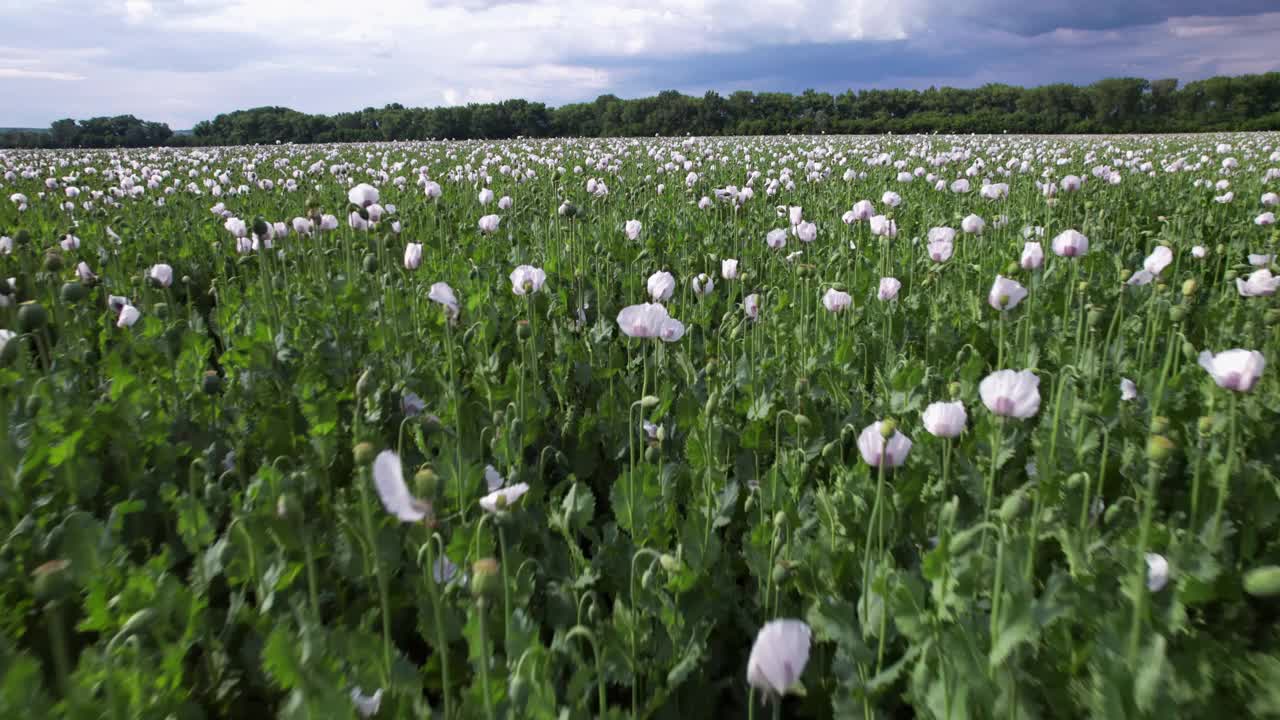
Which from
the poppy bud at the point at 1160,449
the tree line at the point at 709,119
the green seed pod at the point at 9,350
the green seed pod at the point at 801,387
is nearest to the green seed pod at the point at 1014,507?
the poppy bud at the point at 1160,449

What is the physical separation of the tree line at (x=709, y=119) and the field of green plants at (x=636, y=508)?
109 feet

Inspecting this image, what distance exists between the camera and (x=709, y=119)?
3925cm

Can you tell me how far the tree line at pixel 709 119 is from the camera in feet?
111

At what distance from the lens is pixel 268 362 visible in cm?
318

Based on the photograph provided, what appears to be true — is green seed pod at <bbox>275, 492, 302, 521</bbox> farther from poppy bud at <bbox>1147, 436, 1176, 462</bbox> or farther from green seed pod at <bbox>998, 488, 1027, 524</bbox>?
poppy bud at <bbox>1147, 436, 1176, 462</bbox>

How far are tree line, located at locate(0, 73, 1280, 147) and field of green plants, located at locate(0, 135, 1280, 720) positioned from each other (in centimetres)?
3318

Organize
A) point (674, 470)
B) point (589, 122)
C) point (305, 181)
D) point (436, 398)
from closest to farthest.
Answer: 1. point (674, 470)
2. point (436, 398)
3. point (305, 181)
4. point (589, 122)

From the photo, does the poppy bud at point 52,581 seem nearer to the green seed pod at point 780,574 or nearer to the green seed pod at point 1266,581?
the green seed pod at point 780,574

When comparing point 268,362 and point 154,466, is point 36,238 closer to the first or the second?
point 268,362

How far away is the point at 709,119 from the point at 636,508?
1551 inches

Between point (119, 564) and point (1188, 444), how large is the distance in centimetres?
324

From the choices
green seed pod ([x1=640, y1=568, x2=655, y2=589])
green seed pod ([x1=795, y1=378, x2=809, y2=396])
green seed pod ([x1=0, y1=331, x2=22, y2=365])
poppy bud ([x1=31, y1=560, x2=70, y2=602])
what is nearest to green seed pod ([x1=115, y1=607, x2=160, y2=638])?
poppy bud ([x1=31, y1=560, x2=70, y2=602])

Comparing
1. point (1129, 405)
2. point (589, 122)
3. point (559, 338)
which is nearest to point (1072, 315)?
point (1129, 405)

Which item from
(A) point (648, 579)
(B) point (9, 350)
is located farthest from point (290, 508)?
(B) point (9, 350)
